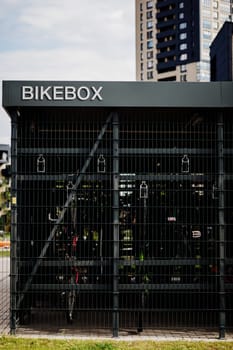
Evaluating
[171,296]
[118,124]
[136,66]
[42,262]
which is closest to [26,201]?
[42,262]

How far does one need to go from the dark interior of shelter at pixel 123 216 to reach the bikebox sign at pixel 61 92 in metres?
0.35

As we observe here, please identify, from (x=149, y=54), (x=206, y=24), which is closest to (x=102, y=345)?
(x=206, y=24)

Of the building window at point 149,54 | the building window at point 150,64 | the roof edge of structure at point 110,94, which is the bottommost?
the roof edge of structure at point 110,94

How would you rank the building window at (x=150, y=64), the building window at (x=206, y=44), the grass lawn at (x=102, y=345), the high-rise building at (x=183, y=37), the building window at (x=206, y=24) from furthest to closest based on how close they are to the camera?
the building window at (x=150, y=64), the building window at (x=206, y=24), the high-rise building at (x=183, y=37), the building window at (x=206, y=44), the grass lawn at (x=102, y=345)

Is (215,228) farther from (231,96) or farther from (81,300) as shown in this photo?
(81,300)

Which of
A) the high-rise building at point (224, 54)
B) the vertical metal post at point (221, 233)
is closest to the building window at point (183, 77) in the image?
the high-rise building at point (224, 54)

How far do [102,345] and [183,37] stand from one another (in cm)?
8373

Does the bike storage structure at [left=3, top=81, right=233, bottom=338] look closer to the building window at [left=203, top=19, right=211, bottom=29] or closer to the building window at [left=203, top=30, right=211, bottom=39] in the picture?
the building window at [left=203, top=30, right=211, bottom=39]

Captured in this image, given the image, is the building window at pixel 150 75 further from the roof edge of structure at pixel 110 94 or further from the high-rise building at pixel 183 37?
the roof edge of structure at pixel 110 94

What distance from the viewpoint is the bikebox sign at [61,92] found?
8781 millimetres

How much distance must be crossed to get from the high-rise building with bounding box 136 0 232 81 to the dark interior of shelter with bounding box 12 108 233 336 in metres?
74.6

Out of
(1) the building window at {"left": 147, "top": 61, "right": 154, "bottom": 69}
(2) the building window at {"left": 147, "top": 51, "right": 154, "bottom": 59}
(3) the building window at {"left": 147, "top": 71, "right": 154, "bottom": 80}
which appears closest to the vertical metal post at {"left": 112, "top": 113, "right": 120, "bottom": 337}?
(3) the building window at {"left": 147, "top": 71, "right": 154, "bottom": 80}

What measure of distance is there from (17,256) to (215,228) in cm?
340

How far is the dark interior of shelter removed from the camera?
9.02 meters
